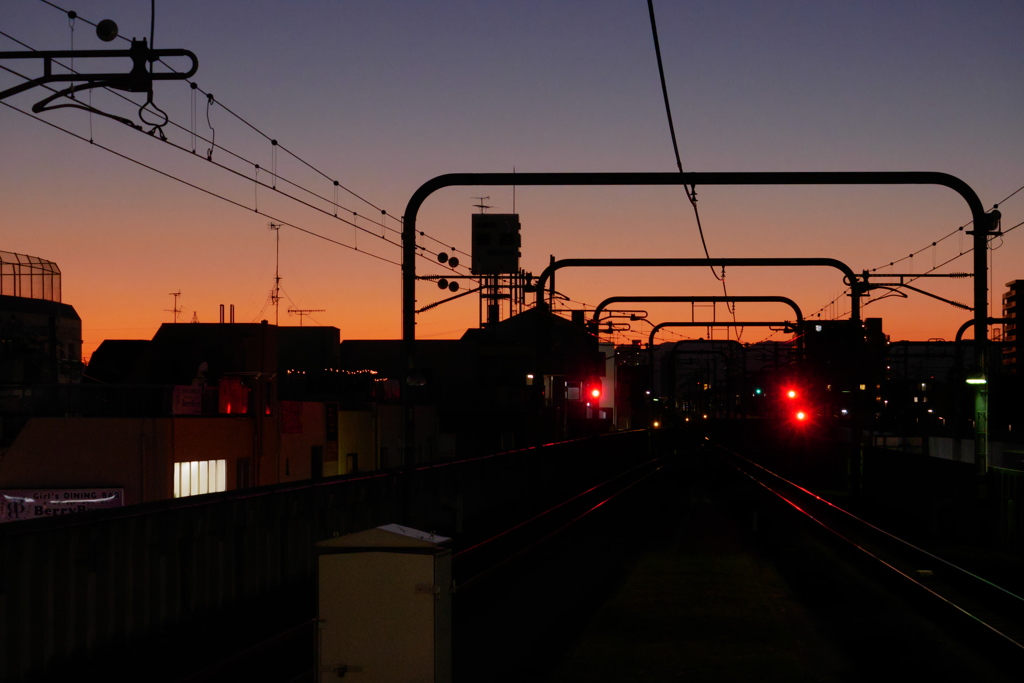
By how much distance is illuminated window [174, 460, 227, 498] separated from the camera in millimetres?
40078

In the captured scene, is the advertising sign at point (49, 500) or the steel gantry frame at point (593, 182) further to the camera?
the advertising sign at point (49, 500)

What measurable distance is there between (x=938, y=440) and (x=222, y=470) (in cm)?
2946

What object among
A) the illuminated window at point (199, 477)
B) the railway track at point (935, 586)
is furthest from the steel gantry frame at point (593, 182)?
the illuminated window at point (199, 477)

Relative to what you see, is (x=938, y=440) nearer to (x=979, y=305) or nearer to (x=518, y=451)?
(x=518, y=451)

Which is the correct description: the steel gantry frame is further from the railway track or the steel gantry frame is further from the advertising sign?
the advertising sign

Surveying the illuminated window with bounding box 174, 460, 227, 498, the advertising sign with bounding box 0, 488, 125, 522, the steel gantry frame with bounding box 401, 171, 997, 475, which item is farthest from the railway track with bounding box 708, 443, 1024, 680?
the advertising sign with bounding box 0, 488, 125, 522

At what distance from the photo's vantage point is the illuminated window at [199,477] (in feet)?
131

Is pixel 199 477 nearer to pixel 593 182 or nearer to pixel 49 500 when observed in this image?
pixel 49 500

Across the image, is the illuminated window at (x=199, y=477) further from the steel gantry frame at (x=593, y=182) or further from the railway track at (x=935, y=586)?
the steel gantry frame at (x=593, y=182)

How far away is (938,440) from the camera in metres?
47.3

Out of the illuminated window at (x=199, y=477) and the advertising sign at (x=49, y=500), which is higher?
the illuminated window at (x=199, y=477)

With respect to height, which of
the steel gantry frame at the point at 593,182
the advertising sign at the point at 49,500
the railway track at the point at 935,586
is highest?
the steel gantry frame at the point at 593,182

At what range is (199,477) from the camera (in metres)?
41.4

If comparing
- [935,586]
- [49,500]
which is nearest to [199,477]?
[49,500]
